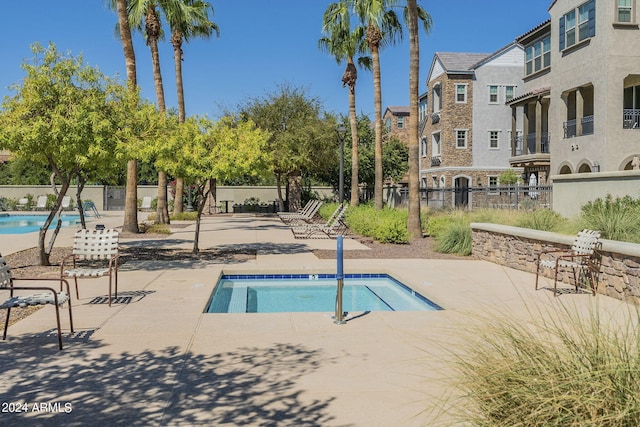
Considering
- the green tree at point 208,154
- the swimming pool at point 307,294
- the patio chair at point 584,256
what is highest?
the green tree at point 208,154

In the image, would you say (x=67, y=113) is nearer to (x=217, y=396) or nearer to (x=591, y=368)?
(x=217, y=396)

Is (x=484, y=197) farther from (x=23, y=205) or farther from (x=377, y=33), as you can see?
(x=23, y=205)

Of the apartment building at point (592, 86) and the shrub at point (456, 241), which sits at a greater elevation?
the apartment building at point (592, 86)

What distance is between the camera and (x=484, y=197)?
1196 inches

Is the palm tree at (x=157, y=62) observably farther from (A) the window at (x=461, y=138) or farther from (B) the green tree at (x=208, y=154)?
(A) the window at (x=461, y=138)

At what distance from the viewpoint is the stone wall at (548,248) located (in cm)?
920

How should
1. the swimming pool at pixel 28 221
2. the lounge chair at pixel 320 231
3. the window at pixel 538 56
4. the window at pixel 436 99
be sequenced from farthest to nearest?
the window at pixel 436 99 → the window at pixel 538 56 → the swimming pool at pixel 28 221 → the lounge chair at pixel 320 231

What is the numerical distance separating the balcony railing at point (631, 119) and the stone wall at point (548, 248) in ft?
41.4

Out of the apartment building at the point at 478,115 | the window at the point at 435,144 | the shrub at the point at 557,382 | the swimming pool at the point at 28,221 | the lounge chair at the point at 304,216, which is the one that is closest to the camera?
the shrub at the point at 557,382

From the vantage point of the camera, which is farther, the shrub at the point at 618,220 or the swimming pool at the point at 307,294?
the shrub at the point at 618,220

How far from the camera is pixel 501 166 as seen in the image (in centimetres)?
4319

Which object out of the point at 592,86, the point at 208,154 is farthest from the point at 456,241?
the point at 592,86

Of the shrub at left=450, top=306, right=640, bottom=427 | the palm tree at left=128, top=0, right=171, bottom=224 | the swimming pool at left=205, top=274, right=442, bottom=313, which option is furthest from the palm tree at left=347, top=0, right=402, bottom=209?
the shrub at left=450, top=306, right=640, bottom=427

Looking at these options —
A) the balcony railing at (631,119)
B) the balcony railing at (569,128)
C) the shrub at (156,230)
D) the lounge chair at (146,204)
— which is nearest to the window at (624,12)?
the balcony railing at (631,119)
